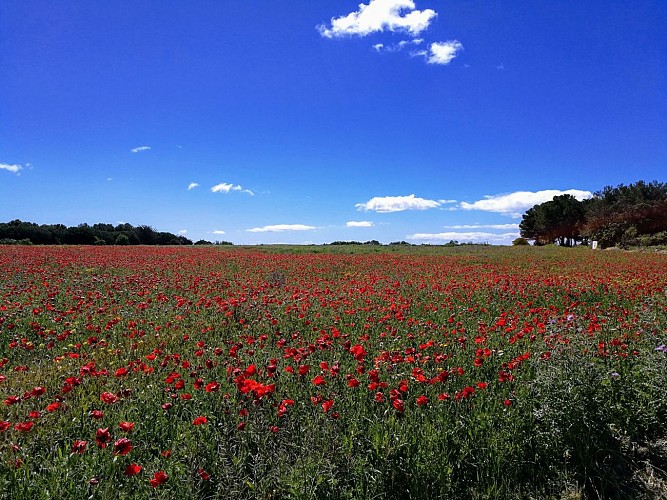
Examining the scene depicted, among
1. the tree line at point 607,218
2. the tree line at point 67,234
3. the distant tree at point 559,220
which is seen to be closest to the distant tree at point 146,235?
the tree line at point 67,234

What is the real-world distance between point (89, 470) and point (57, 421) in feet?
3.86

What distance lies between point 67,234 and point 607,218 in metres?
64.6

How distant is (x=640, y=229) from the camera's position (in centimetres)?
4372

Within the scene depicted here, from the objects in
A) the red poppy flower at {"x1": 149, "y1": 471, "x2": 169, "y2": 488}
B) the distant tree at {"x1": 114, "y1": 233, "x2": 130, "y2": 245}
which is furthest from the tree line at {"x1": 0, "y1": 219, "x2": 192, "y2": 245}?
the red poppy flower at {"x1": 149, "y1": 471, "x2": 169, "y2": 488}

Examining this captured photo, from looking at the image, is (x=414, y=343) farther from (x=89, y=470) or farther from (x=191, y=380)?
(x=89, y=470)

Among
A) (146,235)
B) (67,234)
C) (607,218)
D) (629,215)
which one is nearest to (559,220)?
(607,218)

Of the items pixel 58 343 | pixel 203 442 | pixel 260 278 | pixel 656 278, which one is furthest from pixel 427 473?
pixel 656 278

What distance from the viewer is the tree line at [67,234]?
44.7 m

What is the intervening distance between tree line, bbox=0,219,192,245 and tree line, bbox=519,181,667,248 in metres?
57.7

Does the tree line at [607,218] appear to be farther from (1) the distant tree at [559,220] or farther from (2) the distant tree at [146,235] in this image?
(2) the distant tree at [146,235]

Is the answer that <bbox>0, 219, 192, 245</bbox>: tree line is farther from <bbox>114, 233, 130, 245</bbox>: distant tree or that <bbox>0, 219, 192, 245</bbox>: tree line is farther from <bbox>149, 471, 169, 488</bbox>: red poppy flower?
<bbox>149, 471, 169, 488</bbox>: red poppy flower

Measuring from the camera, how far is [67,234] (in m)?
47.4

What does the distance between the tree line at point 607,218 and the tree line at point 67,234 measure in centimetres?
5770

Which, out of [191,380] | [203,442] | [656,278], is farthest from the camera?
[656,278]
